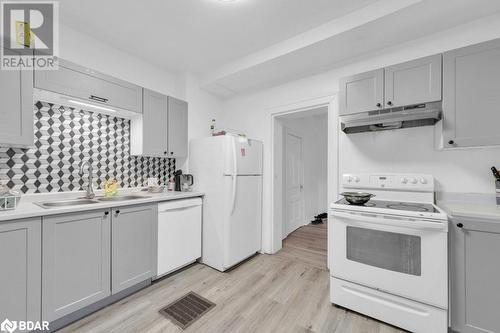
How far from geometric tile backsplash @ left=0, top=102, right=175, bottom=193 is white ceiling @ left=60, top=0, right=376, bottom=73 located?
0.91 meters

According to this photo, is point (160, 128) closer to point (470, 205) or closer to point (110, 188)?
point (110, 188)

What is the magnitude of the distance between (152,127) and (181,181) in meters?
0.81

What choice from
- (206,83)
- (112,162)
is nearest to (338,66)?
(206,83)

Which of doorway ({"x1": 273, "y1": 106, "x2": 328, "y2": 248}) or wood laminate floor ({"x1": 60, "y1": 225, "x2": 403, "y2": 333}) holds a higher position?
doorway ({"x1": 273, "y1": 106, "x2": 328, "y2": 248})

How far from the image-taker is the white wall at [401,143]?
5.91 feet

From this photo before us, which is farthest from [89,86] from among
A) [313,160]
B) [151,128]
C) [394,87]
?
[313,160]

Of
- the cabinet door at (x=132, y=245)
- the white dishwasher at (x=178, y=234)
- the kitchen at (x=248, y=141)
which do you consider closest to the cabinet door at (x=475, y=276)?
the kitchen at (x=248, y=141)

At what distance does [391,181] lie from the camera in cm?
209

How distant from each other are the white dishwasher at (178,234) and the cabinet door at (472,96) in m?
2.62

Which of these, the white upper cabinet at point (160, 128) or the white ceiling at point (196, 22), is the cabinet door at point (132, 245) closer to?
the white upper cabinet at point (160, 128)

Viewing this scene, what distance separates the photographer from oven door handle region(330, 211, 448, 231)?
4.81ft

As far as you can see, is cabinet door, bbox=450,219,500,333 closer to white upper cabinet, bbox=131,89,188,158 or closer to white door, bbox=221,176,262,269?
white door, bbox=221,176,262,269

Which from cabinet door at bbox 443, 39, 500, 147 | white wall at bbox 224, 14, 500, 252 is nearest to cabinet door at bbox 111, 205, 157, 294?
white wall at bbox 224, 14, 500, 252

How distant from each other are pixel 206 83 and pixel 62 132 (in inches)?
72.2
